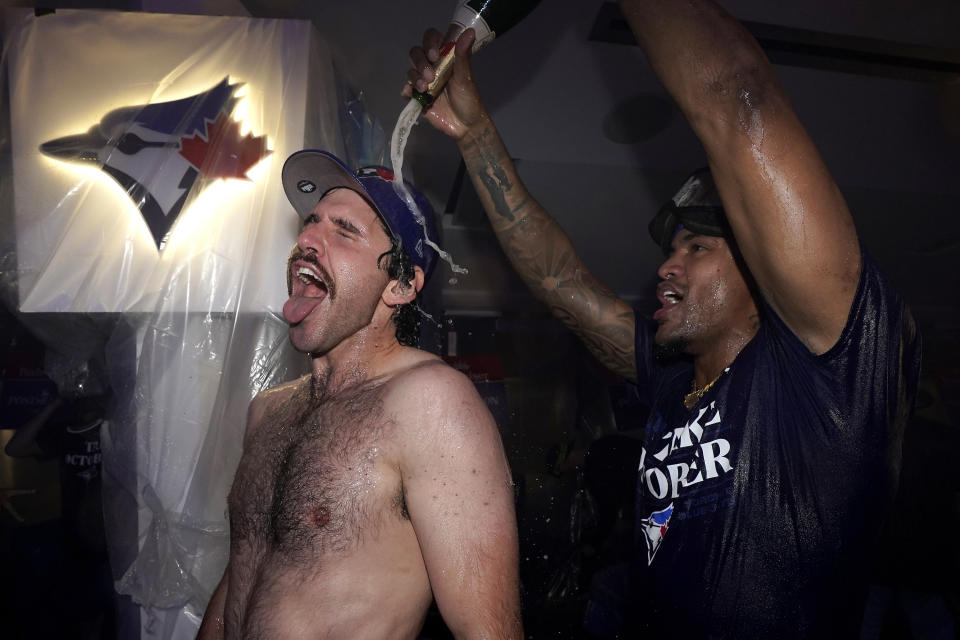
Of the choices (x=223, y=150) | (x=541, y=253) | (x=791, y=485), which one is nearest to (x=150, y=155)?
(x=223, y=150)

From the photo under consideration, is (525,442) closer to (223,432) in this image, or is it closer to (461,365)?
(461,365)

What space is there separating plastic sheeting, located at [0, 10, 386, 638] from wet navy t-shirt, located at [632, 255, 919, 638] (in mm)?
1645

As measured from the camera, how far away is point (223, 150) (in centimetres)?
230

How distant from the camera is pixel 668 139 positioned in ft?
13.4

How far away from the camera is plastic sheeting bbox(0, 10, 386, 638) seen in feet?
6.91

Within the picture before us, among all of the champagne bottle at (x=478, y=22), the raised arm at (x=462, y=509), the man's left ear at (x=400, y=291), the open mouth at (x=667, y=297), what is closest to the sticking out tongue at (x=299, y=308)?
the man's left ear at (x=400, y=291)

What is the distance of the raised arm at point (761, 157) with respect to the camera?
1132 mm

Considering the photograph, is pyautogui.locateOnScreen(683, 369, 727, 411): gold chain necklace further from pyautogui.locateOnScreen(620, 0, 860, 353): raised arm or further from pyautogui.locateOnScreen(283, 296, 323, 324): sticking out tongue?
pyautogui.locateOnScreen(283, 296, 323, 324): sticking out tongue

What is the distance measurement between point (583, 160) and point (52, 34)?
3250mm

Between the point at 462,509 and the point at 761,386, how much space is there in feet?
2.84

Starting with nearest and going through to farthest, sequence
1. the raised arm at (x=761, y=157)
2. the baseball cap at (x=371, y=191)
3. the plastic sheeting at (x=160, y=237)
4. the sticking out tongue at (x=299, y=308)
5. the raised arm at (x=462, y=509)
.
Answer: the raised arm at (x=761, y=157) → the raised arm at (x=462, y=509) → the sticking out tongue at (x=299, y=308) → the baseball cap at (x=371, y=191) → the plastic sheeting at (x=160, y=237)

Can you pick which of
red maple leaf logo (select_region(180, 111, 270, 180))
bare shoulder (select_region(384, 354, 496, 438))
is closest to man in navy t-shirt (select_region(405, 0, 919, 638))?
bare shoulder (select_region(384, 354, 496, 438))

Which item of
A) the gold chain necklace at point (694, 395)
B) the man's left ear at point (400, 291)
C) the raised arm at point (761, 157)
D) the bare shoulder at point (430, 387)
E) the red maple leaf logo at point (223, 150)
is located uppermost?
the red maple leaf logo at point (223, 150)

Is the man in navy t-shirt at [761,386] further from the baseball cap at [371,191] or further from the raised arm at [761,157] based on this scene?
the baseball cap at [371,191]
